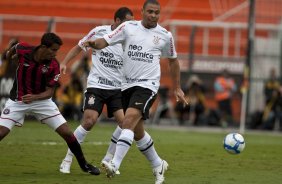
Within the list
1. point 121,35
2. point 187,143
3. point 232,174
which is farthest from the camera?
point 187,143

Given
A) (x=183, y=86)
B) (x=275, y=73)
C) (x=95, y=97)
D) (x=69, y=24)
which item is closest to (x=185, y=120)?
(x=183, y=86)

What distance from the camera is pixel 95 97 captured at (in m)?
12.6

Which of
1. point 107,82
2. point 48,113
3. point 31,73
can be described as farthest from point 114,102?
point 31,73

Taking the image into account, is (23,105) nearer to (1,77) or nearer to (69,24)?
(1,77)

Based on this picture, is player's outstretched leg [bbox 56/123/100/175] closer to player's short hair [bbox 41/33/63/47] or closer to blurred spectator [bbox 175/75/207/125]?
player's short hair [bbox 41/33/63/47]

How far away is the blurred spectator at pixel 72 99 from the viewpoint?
2705 centimetres

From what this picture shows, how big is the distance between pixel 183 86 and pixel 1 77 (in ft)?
24.7

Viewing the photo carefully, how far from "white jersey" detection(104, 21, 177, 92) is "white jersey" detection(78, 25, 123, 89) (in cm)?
180

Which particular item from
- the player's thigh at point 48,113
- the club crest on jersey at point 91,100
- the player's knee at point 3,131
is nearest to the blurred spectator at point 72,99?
the club crest on jersey at point 91,100

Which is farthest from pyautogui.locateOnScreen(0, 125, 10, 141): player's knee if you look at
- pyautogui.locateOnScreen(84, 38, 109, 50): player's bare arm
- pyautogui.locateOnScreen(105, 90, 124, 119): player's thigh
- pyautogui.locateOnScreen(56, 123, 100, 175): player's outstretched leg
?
pyautogui.locateOnScreen(105, 90, 124, 119): player's thigh

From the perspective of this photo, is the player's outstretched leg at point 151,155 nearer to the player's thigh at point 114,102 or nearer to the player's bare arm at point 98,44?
the player's bare arm at point 98,44

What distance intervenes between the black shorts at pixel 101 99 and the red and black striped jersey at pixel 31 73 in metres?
1.26

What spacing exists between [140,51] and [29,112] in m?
2.01

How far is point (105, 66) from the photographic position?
1277 cm
